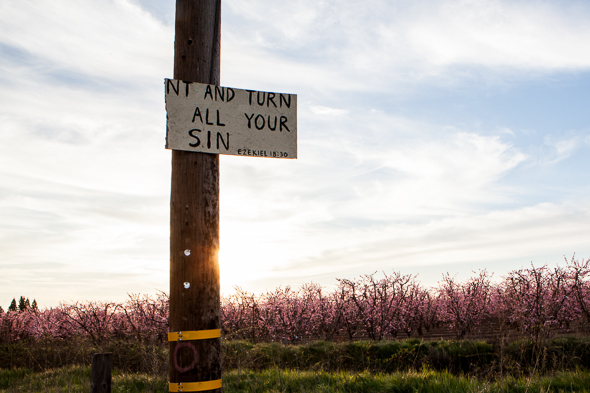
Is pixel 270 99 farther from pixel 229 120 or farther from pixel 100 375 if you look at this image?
pixel 100 375

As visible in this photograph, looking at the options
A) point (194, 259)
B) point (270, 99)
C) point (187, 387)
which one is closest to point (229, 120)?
point (270, 99)

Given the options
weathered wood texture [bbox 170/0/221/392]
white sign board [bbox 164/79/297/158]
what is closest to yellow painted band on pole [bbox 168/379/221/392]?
weathered wood texture [bbox 170/0/221/392]

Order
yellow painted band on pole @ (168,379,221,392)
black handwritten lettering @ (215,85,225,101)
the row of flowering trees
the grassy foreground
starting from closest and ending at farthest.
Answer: yellow painted band on pole @ (168,379,221,392)
black handwritten lettering @ (215,85,225,101)
the grassy foreground
the row of flowering trees

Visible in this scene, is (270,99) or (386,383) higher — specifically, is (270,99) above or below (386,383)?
above

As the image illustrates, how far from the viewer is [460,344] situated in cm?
1315

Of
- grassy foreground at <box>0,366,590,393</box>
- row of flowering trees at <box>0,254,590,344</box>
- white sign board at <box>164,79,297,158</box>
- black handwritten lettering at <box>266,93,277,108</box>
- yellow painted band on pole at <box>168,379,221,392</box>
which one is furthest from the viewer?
row of flowering trees at <box>0,254,590,344</box>

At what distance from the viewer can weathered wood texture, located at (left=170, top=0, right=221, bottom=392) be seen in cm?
323

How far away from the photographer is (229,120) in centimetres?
361

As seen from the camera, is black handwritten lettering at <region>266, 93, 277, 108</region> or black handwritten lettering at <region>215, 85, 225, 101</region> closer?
black handwritten lettering at <region>215, 85, 225, 101</region>

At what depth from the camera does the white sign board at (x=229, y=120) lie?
3.45 metres

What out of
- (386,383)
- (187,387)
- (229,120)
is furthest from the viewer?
(386,383)

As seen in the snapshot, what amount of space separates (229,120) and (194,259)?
1166 millimetres

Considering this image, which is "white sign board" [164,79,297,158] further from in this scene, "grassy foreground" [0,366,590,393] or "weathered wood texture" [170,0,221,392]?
"grassy foreground" [0,366,590,393]

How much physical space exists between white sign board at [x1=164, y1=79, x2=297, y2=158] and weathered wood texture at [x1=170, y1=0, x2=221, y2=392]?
0.37ft
